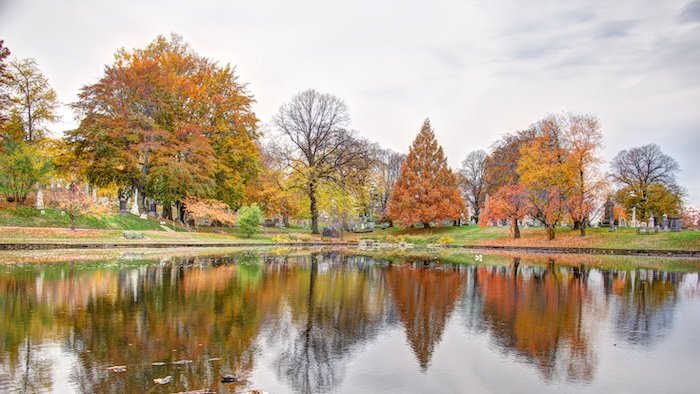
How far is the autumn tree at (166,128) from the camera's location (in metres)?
42.2

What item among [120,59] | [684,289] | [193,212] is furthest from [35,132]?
[684,289]

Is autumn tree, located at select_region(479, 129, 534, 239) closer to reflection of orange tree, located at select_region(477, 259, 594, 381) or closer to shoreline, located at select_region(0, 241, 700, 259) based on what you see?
shoreline, located at select_region(0, 241, 700, 259)

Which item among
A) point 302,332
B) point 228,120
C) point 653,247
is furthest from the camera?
point 228,120

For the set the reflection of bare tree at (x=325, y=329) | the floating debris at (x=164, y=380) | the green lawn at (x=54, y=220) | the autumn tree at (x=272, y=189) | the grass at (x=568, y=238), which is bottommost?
the reflection of bare tree at (x=325, y=329)

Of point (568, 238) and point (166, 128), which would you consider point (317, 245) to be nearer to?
point (166, 128)

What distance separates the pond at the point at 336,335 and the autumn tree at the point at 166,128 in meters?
25.8

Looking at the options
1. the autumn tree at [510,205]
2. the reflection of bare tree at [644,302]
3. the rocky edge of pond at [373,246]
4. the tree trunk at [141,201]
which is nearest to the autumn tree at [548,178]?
the autumn tree at [510,205]

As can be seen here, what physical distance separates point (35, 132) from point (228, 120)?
58.7ft

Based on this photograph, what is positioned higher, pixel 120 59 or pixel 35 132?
pixel 120 59

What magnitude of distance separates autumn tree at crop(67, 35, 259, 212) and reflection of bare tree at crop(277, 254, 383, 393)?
29.2m

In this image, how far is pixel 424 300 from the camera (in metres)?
14.0

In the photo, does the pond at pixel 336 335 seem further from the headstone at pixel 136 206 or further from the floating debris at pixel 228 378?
the headstone at pixel 136 206

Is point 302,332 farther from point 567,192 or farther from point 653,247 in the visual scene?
point 567,192

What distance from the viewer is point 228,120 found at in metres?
49.4
